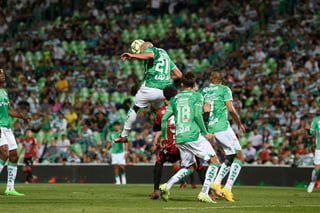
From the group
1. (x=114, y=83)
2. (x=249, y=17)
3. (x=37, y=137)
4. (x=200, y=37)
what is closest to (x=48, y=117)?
(x=37, y=137)

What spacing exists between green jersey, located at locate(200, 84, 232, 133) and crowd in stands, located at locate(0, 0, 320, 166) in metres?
10.9

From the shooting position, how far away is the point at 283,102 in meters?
28.4

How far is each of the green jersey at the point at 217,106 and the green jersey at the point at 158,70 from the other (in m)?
0.87

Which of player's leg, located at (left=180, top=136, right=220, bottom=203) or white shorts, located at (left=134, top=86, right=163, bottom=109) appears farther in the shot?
white shorts, located at (left=134, top=86, right=163, bottom=109)

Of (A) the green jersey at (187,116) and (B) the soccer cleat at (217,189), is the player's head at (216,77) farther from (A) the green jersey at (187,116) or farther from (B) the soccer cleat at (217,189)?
(B) the soccer cleat at (217,189)

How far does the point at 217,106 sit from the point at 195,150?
5.72ft

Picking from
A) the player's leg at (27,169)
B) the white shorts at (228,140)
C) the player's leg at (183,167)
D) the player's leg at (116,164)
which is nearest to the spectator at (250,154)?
the player's leg at (116,164)

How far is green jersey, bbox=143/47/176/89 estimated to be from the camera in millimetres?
15297

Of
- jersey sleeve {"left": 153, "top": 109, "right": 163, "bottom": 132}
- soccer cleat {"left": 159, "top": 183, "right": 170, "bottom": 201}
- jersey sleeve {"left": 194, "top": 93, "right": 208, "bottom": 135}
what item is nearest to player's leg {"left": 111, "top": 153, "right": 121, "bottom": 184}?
jersey sleeve {"left": 153, "top": 109, "right": 163, "bottom": 132}

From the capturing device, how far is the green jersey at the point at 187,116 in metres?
13.7

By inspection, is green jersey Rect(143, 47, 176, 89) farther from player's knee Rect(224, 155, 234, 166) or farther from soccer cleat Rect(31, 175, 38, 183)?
soccer cleat Rect(31, 175, 38, 183)

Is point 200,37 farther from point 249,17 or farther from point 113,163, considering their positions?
point 113,163

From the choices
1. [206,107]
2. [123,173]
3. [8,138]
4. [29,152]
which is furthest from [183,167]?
[29,152]

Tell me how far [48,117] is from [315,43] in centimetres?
1094
